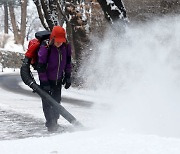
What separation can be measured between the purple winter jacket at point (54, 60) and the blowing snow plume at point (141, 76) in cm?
116

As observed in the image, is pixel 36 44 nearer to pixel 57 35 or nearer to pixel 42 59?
pixel 42 59

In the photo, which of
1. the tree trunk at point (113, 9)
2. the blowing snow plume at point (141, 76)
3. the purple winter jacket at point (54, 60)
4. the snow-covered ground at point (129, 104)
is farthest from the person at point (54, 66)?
the tree trunk at point (113, 9)

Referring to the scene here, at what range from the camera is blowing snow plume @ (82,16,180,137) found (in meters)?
7.46

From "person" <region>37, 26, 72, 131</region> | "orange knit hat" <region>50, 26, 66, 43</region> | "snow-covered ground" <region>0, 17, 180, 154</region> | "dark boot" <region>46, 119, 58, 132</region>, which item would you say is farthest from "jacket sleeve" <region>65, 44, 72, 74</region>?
"snow-covered ground" <region>0, 17, 180, 154</region>

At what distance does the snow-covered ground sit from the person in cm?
69

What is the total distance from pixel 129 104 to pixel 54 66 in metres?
1.98

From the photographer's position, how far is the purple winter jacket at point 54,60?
679 centimetres

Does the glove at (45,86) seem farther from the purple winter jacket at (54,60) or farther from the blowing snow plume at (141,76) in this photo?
the blowing snow plume at (141,76)

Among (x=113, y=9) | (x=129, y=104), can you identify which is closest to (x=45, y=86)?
(x=129, y=104)

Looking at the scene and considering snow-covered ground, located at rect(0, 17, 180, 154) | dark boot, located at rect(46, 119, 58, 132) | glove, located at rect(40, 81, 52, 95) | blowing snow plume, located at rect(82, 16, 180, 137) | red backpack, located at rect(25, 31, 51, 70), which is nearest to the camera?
snow-covered ground, located at rect(0, 17, 180, 154)

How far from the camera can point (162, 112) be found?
26.0 ft

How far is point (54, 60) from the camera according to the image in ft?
22.9

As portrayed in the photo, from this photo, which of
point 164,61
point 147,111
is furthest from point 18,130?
point 164,61

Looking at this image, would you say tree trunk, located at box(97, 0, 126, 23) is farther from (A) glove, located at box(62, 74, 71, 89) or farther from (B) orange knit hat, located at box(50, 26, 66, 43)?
(B) orange knit hat, located at box(50, 26, 66, 43)
